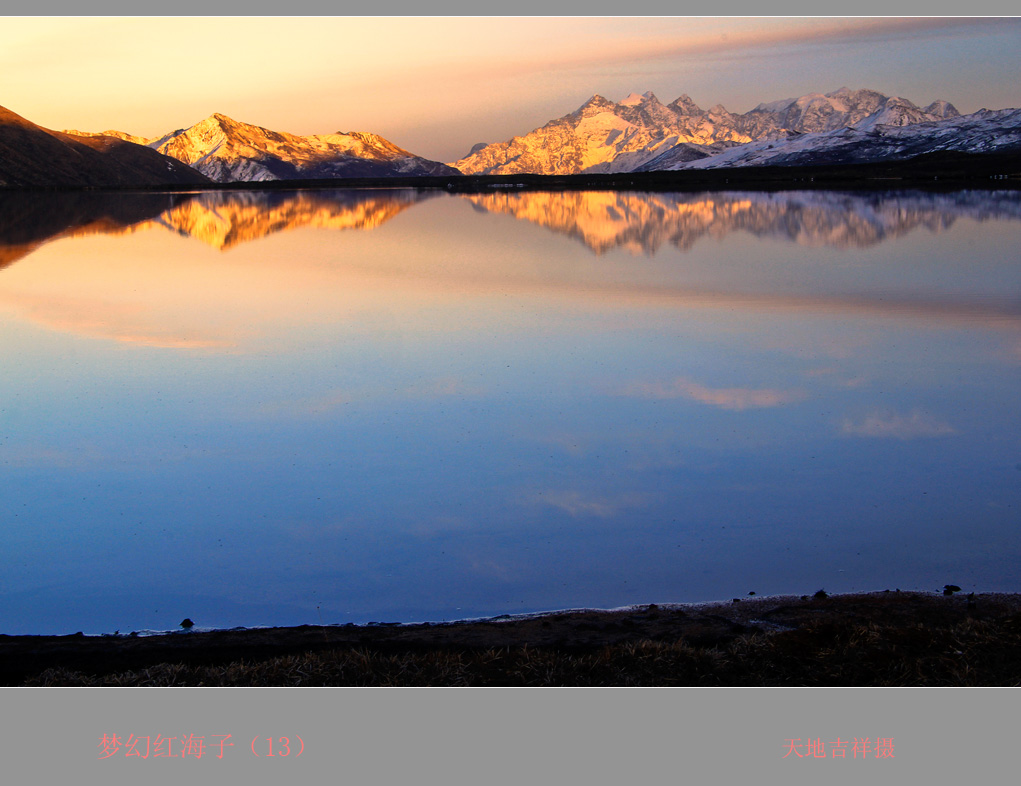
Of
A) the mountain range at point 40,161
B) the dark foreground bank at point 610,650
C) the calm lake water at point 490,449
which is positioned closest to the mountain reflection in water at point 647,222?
the calm lake water at point 490,449

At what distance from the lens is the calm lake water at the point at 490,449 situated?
25.1ft

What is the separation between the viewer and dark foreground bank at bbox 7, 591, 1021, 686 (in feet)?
18.5

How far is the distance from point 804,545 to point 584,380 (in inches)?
229

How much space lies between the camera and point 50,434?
11156 millimetres

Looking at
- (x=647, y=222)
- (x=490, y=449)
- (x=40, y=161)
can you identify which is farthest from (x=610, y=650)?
(x=40, y=161)

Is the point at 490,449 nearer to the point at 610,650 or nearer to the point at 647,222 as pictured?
the point at 610,650

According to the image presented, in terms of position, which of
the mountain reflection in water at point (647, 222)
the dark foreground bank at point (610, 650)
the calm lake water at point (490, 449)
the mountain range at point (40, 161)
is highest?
the mountain range at point (40, 161)

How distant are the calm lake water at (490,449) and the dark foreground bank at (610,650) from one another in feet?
1.64

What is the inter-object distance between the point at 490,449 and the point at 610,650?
4725mm

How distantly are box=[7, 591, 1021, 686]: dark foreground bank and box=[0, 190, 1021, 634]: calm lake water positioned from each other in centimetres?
50

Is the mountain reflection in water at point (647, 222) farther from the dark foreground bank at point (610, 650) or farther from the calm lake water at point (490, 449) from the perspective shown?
the dark foreground bank at point (610, 650)

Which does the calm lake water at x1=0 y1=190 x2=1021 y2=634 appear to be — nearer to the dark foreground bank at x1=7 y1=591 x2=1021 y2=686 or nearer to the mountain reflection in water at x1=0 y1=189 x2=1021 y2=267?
the dark foreground bank at x1=7 y1=591 x2=1021 y2=686

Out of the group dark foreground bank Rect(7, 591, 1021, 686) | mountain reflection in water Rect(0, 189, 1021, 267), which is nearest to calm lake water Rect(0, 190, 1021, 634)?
dark foreground bank Rect(7, 591, 1021, 686)

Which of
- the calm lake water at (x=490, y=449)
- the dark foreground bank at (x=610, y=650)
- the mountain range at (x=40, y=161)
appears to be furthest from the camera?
the mountain range at (x=40, y=161)
